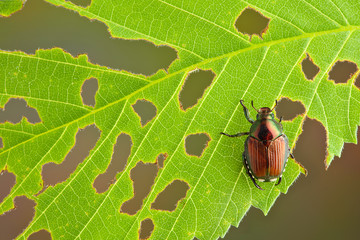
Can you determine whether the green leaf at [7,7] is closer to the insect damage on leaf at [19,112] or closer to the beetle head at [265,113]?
the insect damage on leaf at [19,112]

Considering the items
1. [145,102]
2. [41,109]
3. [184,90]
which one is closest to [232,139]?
[184,90]

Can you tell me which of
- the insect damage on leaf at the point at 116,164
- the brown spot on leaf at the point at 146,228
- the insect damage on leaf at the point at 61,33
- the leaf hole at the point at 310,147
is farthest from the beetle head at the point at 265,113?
the leaf hole at the point at 310,147

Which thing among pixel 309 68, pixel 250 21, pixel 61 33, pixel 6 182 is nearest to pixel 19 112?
pixel 6 182

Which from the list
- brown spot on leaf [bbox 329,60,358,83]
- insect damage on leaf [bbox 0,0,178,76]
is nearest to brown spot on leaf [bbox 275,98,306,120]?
brown spot on leaf [bbox 329,60,358,83]

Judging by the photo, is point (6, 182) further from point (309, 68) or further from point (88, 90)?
point (309, 68)

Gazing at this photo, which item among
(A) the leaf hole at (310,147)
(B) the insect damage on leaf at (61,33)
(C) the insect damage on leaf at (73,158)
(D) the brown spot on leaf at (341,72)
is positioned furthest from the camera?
(A) the leaf hole at (310,147)
